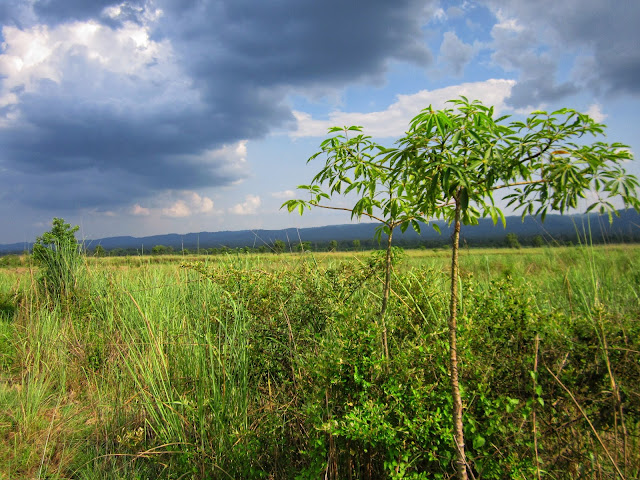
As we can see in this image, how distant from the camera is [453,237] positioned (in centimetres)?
194

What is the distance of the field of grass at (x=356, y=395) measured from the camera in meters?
2.09

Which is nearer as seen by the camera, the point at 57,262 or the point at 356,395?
the point at 356,395

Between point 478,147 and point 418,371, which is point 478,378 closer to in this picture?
point 418,371

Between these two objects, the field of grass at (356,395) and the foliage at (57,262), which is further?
the foliage at (57,262)

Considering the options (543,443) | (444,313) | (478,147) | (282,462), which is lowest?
(282,462)

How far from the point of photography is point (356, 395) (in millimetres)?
2207

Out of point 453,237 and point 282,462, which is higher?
point 453,237

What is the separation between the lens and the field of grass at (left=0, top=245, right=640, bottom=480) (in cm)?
209

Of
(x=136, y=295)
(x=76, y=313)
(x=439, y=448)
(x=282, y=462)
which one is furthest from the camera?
(x=76, y=313)

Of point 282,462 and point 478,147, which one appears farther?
point 282,462

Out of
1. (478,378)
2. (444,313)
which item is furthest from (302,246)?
(478,378)

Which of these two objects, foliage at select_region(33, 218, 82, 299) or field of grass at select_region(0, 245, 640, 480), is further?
foliage at select_region(33, 218, 82, 299)

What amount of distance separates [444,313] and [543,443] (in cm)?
102

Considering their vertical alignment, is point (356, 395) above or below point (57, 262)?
below
